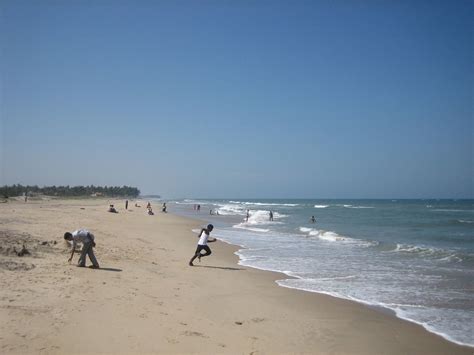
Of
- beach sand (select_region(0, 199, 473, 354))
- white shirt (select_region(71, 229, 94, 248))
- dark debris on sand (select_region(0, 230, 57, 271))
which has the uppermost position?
white shirt (select_region(71, 229, 94, 248))

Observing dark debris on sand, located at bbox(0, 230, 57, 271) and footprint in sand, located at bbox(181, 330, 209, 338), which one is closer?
footprint in sand, located at bbox(181, 330, 209, 338)

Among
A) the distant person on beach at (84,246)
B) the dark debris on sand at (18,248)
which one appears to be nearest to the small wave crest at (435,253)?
the distant person on beach at (84,246)

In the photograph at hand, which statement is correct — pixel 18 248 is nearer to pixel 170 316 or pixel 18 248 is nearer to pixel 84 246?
pixel 84 246

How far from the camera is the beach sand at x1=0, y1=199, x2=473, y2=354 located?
5.47 meters

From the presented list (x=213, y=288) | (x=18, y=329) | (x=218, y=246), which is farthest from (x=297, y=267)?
(x=18, y=329)

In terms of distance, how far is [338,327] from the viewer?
23.7 feet

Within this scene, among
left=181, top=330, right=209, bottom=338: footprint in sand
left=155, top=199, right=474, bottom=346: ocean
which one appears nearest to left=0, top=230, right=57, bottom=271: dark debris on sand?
left=181, top=330, right=209, bottom=338: footprint in sand

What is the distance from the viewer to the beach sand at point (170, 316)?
5469 mm

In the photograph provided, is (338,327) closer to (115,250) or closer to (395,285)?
(395,285)

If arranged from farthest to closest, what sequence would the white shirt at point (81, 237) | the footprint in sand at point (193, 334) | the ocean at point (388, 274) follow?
the white shirt at point (81, 237)
the ocean at point (388, 274)
the footprint in sand at point (193, 334)

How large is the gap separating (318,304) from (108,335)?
4977mm

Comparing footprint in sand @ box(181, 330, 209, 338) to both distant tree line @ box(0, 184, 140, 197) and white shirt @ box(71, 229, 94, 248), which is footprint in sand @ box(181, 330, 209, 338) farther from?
distant tree line @ box(0, 184, 140, 197)

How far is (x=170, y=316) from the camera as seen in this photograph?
6.84 m

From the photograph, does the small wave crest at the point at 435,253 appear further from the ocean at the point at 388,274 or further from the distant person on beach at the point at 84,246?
the distant person on beach at the point at 84,246
